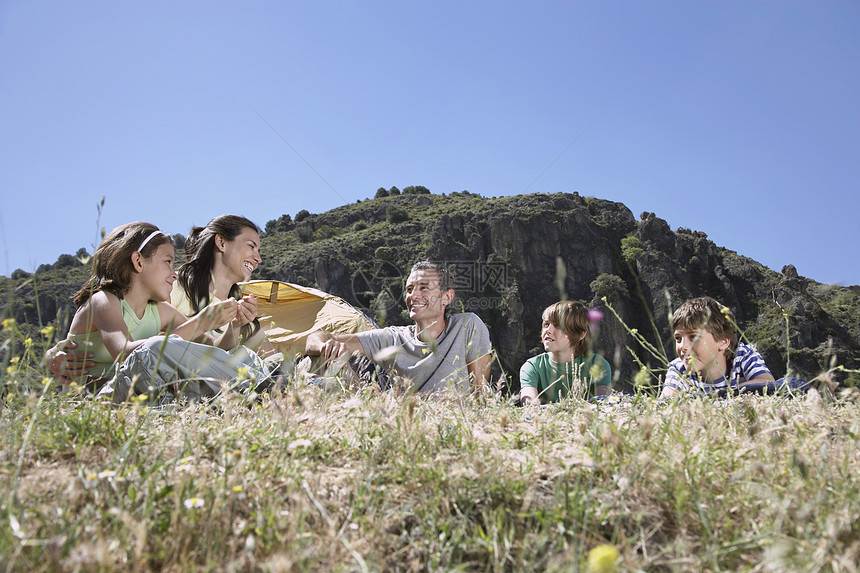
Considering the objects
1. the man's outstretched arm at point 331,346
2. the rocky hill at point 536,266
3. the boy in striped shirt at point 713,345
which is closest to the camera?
the boy in striped shirt at point 713,345

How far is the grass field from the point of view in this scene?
50.7 inches

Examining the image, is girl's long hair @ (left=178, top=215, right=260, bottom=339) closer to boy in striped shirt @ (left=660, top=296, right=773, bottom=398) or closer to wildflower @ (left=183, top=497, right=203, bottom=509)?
wildflower @ (left=183, top=497, right=203, bottom=509)

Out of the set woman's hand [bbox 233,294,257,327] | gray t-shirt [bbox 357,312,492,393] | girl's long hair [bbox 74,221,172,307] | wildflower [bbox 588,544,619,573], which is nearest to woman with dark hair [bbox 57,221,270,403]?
girl's long hair [bbox 74,221,172,307]

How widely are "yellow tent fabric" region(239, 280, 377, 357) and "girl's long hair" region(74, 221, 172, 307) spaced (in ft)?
20.0

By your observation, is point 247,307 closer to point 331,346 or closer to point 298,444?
point 331,346

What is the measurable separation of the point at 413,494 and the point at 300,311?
9164 mm

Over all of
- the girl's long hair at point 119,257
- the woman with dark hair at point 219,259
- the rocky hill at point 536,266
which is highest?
the rocky hill at point 536,266

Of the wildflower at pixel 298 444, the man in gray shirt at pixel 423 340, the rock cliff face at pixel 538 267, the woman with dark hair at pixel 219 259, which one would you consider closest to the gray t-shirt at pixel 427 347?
the man in gray shirt at pixel 423 340

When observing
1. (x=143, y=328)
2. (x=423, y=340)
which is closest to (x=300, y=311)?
(x=423, y=340)

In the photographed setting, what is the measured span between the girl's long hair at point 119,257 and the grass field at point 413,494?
1407 mm

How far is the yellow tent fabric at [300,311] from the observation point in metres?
9.79

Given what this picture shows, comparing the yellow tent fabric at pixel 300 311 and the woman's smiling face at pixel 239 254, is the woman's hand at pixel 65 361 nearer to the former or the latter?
the woman's smiling face at pixel 239 254

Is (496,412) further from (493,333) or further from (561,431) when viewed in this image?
(493,333)

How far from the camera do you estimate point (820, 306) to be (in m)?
60.3
